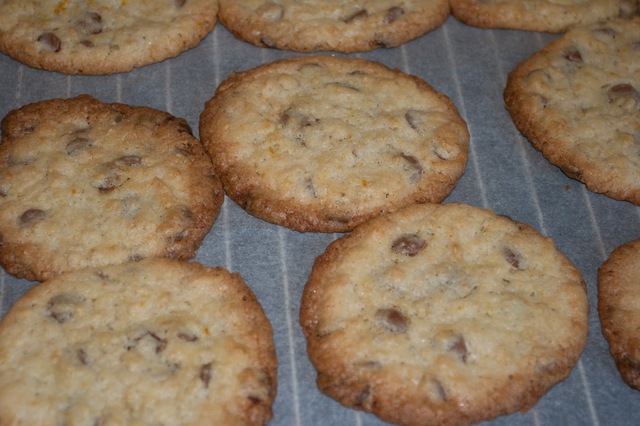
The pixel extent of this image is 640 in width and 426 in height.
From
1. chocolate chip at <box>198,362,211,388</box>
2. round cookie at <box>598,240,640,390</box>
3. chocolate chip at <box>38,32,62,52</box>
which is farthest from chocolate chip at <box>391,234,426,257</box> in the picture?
chocolate chip at <box>38,32,62,52</box>

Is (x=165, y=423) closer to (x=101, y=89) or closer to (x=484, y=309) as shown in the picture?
(x=484, y=309)

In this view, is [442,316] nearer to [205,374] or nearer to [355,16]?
[205,374]

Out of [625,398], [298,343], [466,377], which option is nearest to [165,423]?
[298,343]

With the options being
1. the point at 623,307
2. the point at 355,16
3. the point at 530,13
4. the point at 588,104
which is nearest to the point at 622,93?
the point at 588,104

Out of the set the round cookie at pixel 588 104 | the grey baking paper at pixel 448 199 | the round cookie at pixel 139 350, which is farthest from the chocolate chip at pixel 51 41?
the round cookie at pixel 588 104

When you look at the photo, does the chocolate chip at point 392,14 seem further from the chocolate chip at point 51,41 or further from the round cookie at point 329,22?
the chocolate chip at point 51,41

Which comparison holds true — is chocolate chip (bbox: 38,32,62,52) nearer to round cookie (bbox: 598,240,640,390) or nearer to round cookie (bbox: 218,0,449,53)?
round cookie (bbox: 218,0,449,53)
